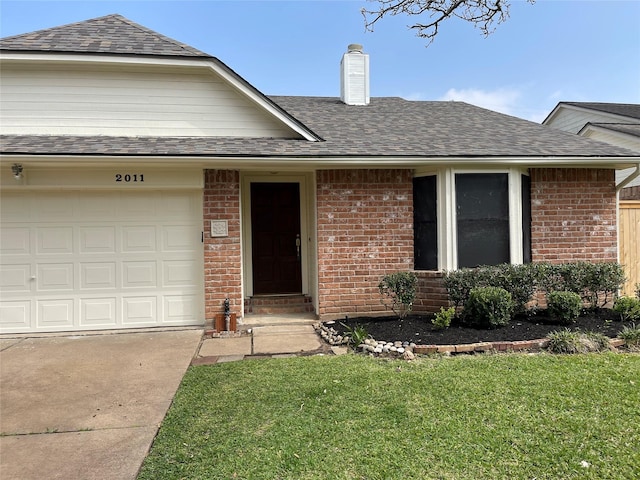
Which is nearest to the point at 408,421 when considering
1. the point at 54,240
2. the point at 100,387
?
the point at 100,387

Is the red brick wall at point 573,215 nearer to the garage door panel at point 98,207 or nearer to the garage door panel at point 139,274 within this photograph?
the garage door panel at point 139,274

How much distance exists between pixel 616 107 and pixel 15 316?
2091cm

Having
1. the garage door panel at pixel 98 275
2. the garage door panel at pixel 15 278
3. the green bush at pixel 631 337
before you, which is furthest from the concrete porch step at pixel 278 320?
the green bush at pixel 631 337

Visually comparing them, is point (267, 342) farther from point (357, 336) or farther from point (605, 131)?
point (605, 131)

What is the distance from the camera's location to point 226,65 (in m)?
7.09

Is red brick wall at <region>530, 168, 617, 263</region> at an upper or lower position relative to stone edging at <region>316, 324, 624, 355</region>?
upper

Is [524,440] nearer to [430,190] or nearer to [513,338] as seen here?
[513,338]

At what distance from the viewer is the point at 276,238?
8250 mm

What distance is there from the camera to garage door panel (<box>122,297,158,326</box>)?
274 inches

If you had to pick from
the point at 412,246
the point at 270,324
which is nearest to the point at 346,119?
the point at 412,246

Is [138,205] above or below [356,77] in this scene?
below

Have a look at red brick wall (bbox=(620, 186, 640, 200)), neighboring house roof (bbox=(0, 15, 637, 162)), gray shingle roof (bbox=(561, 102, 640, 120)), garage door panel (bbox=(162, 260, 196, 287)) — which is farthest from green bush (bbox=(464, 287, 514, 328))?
gray shingle roof (bbox=(561, 102, 640, 120))

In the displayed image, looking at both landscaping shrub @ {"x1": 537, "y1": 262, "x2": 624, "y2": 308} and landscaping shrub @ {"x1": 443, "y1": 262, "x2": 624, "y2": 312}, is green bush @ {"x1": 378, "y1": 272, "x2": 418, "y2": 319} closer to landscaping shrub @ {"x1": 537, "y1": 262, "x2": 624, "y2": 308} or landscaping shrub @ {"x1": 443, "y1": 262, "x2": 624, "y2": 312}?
Result: landscaping shrub @ {"x1": 443, "y1": 262, "x2": 624, "y2": 312}

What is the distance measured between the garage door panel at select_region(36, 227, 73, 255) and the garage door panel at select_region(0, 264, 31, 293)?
1.21ft
